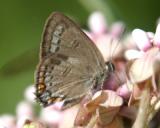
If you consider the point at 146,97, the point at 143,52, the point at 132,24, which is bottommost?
the point at 146,97

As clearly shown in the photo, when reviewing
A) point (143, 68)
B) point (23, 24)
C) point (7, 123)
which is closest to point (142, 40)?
point (143, 68)

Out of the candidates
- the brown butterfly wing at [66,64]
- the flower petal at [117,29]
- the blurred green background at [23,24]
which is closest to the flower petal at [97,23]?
the flower petal at [117,29]

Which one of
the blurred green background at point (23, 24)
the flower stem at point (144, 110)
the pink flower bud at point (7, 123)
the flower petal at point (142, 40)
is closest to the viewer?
the flower stem at point (144, 110)

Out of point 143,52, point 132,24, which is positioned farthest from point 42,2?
point 143,52

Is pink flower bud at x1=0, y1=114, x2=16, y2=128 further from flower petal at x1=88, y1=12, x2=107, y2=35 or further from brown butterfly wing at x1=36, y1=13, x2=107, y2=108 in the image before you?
flower petal at x1=88, y1=12, x2=107, y2=35

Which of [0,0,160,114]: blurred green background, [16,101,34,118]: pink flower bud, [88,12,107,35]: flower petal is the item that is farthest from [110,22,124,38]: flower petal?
[0,0,160,114]: blurred green background

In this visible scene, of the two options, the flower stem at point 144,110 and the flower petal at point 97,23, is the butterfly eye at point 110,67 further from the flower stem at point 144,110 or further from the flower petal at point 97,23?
the flower petal at point 97,23

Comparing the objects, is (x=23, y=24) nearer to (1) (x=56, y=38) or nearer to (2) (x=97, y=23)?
(2) (x=97, y=23)

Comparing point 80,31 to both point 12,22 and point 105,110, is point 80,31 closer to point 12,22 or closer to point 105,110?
point 105,110
